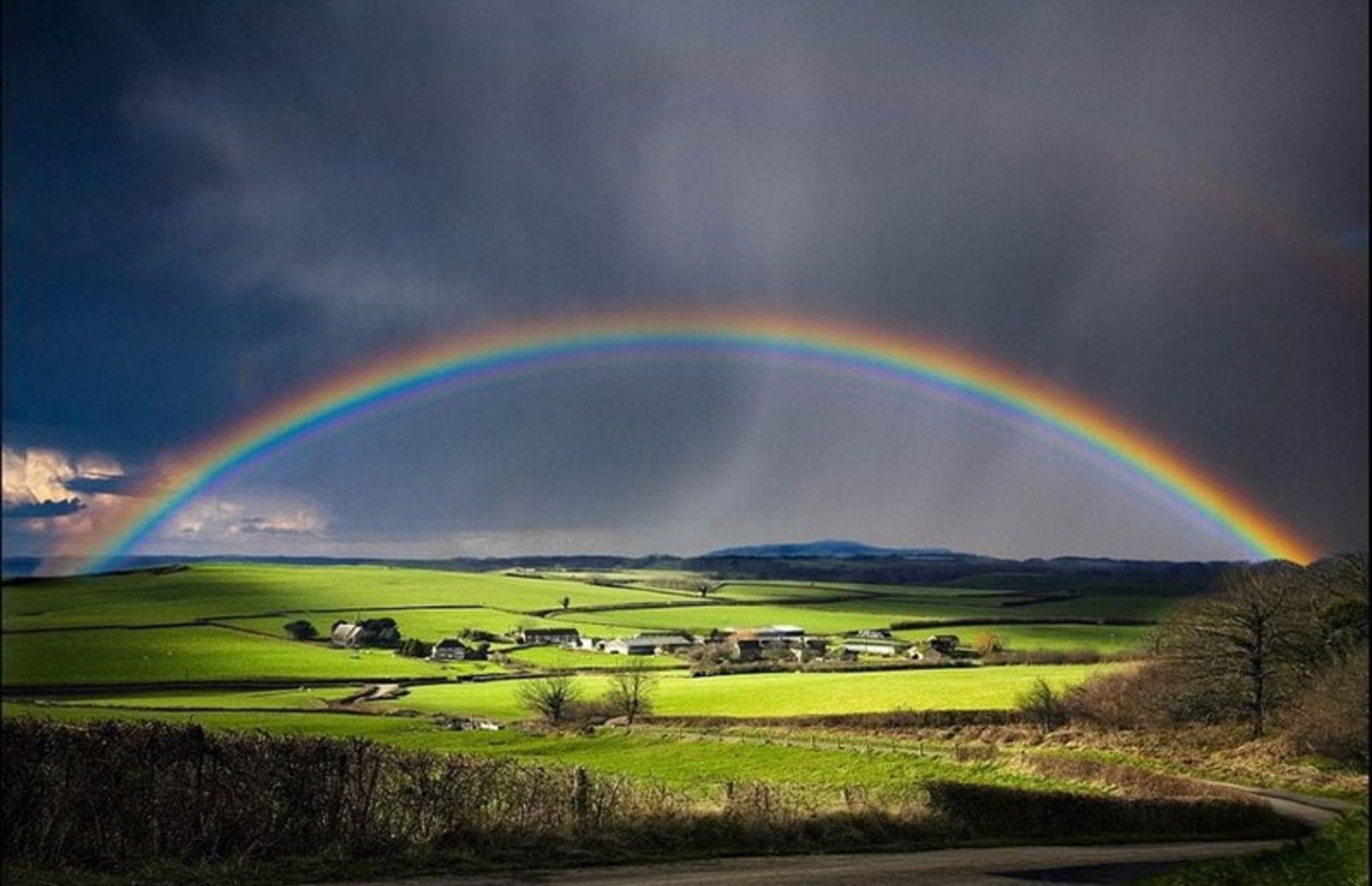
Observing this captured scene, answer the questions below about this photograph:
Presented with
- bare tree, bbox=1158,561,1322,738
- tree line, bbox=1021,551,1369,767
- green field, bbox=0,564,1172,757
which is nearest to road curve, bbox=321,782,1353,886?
tree line, bbox=1021,551,1369,767

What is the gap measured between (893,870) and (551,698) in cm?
7347

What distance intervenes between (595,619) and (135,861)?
15919cm

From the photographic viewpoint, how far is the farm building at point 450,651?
136 meters

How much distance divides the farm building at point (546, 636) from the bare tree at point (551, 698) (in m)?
49.1

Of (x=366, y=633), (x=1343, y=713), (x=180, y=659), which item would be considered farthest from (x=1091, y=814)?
(x=366, y=633)

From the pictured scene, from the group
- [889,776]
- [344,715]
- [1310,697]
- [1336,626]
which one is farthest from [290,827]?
[344,715]

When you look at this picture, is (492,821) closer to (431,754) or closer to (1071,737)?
(431,754)

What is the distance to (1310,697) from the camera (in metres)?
25.4

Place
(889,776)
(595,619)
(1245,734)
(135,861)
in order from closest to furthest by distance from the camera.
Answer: (135,861), (889,776), (1245,734), (595,619)

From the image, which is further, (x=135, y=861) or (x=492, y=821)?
(x=492, y=821)

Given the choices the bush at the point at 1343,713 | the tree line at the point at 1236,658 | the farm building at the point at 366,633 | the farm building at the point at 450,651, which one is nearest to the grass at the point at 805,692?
the tree line at the point at 1236,658

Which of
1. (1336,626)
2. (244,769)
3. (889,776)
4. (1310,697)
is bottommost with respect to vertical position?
(889,776)

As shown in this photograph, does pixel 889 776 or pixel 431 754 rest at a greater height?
pixel 431 754

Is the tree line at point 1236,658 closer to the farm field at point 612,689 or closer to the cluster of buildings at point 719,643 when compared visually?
the farm field at point 612,689
